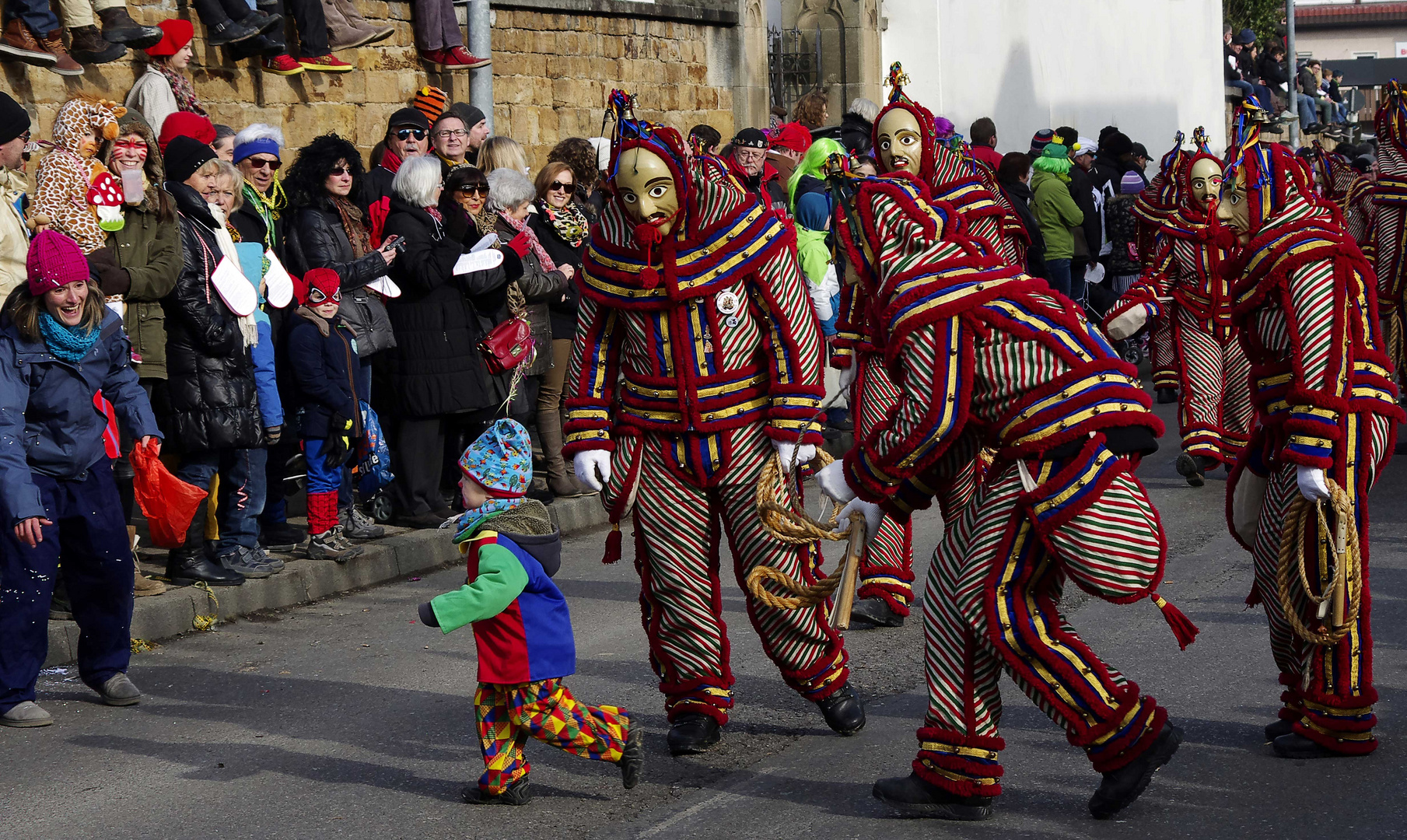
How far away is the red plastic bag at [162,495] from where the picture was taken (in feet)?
21.9

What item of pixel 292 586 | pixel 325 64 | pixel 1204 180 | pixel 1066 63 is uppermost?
pixel 1066 63

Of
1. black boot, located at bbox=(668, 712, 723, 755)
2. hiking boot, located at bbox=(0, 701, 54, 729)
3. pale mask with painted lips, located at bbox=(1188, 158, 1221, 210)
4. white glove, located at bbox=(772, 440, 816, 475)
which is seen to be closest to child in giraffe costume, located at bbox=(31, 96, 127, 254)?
hiking boot, located at bbox=(0, 701, 54, 729)

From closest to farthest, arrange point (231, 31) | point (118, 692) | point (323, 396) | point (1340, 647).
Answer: point (1340, 647) → point (118, 692) → point (323, 396) → point (231, 31)

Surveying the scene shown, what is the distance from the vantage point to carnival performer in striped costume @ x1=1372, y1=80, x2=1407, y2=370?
10.3m

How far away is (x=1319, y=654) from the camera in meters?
5.22

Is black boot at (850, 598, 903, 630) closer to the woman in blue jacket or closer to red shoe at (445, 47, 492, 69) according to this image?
the woman in blue jacket

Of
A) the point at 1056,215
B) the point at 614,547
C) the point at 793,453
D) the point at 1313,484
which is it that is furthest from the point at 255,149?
the point at 1056,215

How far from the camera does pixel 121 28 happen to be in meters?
10.5

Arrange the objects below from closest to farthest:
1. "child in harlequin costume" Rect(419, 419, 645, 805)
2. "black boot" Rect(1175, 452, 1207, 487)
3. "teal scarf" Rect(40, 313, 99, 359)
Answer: "child in harlequin costume" Rect(419, 419, 645, 805)
"teal scarf" Rect(40, 313, 99, 359)
"black boot" Rect(1175, 452, 1207, 487)

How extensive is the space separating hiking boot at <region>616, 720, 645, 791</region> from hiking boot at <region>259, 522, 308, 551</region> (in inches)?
158

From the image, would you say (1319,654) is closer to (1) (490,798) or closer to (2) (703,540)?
(2) (703,540)

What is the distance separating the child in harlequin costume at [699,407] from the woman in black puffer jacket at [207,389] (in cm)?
266

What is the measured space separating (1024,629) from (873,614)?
277 centimetres

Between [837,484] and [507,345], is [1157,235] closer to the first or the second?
[507,345]
